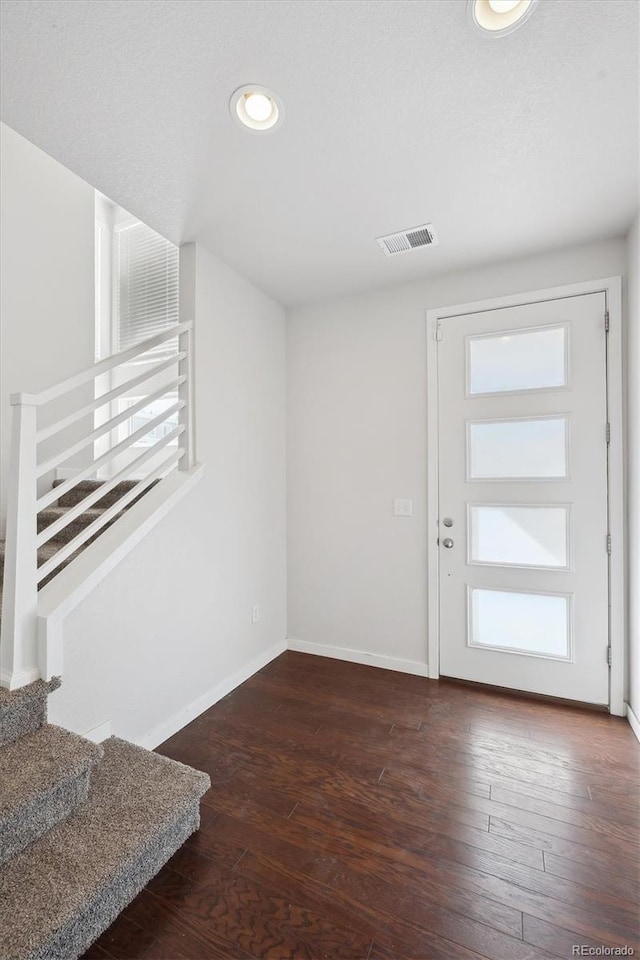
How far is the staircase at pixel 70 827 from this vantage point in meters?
1.06

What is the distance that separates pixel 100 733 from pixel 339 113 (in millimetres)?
2695

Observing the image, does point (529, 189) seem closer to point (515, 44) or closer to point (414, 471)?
point (515, 44)

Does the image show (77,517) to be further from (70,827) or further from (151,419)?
(151,419)

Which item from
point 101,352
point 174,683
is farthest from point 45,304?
point 174,683

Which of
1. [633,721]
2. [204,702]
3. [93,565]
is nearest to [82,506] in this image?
[93,565]

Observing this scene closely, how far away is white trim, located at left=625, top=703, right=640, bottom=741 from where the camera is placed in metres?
2.11

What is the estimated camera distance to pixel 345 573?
3.06 m

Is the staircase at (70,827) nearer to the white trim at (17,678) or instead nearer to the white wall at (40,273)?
the white trim at (17,678)

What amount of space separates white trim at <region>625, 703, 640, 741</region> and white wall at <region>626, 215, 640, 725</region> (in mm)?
20

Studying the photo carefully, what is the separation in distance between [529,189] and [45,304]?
3.01 meters

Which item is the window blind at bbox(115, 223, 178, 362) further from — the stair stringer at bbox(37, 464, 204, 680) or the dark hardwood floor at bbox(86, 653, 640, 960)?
the dark hardwood floor at bbox(86, 653, 640, 960)

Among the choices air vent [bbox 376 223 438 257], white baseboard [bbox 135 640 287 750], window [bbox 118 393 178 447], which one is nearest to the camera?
white baseboard [bbox 135 640 287 750]

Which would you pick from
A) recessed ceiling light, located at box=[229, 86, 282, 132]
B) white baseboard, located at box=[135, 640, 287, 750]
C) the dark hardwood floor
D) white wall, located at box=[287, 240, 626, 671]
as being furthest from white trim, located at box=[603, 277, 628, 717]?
white baseboard, located at box=[135, 640, 287, 750]

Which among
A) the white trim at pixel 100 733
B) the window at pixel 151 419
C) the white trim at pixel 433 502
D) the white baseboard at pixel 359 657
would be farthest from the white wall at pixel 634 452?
the window at pixel 151 419
